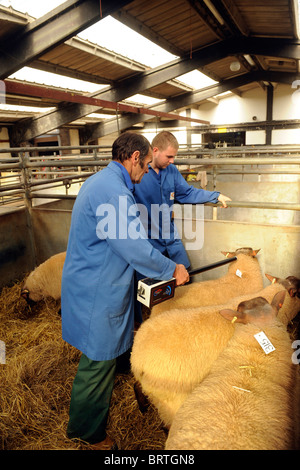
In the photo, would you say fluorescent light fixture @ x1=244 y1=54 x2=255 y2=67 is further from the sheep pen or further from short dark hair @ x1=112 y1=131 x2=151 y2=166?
the sheep pen

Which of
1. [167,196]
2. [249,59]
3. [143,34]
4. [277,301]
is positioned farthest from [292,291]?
[249,59]

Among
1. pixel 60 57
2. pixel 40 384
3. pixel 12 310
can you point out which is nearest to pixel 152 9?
pixel 60 57

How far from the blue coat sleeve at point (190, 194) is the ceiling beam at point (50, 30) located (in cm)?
397

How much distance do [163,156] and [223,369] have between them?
171 cm

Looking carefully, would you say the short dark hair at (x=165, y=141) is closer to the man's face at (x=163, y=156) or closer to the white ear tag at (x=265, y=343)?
the man's face at (x=163, y=156)

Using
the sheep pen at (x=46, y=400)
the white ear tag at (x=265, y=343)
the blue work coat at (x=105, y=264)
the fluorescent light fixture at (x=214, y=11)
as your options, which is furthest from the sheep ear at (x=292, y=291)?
the fluorescent light fixture at (x=214, y=11)

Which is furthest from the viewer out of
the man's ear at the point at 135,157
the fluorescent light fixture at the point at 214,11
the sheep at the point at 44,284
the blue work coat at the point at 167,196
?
the fluorescent light fixture at the point at 214,11

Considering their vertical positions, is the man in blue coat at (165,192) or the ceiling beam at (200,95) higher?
the ceiling beam at (200,95)

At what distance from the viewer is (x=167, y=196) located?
9.43 feet

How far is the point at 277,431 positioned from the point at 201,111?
66.0ft

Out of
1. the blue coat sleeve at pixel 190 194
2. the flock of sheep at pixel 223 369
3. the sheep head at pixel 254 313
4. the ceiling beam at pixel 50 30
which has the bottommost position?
the flock of sheep at pixel 223 369

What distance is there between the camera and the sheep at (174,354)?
192cm

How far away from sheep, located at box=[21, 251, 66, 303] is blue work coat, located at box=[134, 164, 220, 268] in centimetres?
143

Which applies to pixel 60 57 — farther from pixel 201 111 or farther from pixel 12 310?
pixel 201 111
